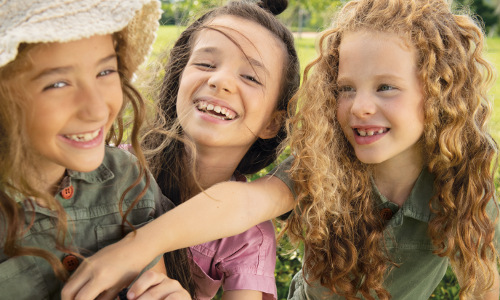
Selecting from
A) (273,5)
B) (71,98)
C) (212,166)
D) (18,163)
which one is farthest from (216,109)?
(18,163)

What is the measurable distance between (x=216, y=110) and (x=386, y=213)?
3.29 feet

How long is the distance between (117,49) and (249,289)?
130 centimetres

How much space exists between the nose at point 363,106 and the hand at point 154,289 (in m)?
1.11

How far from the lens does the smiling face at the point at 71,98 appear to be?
5.44 ft

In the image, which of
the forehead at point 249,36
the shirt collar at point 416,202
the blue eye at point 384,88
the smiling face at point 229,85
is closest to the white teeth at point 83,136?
the smiling face at point 229,85

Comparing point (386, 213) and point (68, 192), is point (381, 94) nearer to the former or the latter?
point (386, 213)

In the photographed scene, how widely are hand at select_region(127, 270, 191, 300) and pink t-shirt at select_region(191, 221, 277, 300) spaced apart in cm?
57

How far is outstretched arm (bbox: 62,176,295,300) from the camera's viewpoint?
6.36 ft

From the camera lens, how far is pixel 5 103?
5.32ft

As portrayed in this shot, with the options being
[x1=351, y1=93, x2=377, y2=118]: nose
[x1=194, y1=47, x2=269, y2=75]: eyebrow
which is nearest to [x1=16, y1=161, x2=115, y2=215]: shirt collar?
[x1=194, y1=47, x2=269, y2=75]: eyebrow

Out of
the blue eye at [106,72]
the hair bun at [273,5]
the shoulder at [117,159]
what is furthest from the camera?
the hair bun at [273,5]

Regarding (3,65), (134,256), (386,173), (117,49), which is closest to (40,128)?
(3,65)

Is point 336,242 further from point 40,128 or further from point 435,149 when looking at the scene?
point 40,128

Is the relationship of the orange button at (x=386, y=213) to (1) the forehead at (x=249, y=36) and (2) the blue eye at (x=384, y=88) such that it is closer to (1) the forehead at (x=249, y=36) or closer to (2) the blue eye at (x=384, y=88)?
(2) the blue eye at (x=384, y=88)
